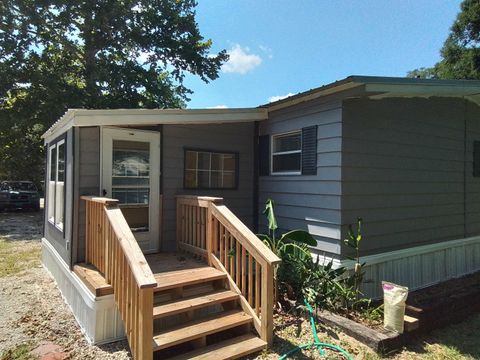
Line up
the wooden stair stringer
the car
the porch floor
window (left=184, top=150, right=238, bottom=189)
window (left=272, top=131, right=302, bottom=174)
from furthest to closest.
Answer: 1. the car
2. window (left=184, top=150, right=238, bottom=189)
3. window (left=272, top=131, right=302, bottom=174)
4. the porch floor
5. the wooden stair stringer

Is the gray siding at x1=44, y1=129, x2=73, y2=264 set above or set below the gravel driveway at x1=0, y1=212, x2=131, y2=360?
above

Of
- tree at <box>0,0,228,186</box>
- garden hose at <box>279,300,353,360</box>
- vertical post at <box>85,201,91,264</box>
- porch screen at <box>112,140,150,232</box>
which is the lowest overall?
garden hose at <box>279,300,353,360</box>

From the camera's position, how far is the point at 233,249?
4.26 meters

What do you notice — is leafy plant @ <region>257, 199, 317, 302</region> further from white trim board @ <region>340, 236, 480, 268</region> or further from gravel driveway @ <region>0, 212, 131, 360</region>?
gravel driveway @ <region>0, 212, 131, 360</region>

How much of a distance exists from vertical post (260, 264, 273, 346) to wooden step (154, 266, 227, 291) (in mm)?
881

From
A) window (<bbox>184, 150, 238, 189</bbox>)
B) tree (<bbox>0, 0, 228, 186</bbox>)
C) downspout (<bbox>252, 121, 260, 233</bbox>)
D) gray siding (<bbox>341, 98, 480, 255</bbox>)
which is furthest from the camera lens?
tree (<bbox>0, 0, 228, 186</bbox>)

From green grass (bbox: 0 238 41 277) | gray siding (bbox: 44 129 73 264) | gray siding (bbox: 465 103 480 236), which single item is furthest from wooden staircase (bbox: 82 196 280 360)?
gray siding (bbox: 465 103 480 236)

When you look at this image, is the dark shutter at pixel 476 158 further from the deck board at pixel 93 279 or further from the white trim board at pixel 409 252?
the deck board at pixel 93 279

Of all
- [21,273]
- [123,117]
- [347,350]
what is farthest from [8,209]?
[347,350]

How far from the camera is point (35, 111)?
13.8m

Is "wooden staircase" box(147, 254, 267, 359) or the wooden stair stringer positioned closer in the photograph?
"wooden staircase" box(147, 254, 267, 359)

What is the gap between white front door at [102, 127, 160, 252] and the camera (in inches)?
196

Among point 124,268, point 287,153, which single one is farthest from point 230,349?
point 287,153

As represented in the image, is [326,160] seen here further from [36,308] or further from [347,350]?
[36,308]
